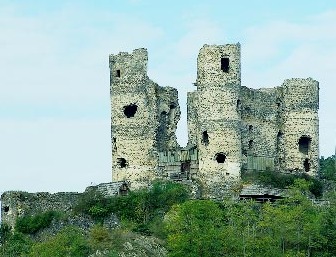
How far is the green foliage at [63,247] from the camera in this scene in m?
77.8

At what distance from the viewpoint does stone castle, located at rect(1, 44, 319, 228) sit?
91250 millimetres

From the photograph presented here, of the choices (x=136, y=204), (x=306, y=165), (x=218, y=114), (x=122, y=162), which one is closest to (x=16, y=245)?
(x=136, y=204)

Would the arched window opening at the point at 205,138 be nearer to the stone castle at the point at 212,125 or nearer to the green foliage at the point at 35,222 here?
the stone castle at the point at 212,125

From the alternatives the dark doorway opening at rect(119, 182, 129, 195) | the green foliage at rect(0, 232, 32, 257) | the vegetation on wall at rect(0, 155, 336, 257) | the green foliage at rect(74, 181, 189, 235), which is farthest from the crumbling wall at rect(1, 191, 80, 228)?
the dark doorway opening at rect(119, 182, 129, 195)

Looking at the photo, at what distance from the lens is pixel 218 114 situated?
3600 inches

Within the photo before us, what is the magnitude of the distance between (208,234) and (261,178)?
15.0m

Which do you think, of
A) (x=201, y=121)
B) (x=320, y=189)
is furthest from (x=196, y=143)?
(x=320, y=189)

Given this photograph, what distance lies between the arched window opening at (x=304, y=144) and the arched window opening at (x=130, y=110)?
11.7 m

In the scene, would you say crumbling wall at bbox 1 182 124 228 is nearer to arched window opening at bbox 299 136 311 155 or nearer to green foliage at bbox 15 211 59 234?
green foliage at bbox 15 211 59 234

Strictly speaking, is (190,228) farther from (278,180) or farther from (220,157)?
(278,180)

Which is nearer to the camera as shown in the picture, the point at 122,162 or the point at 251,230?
the point at 251,230

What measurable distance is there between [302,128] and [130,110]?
11.9m

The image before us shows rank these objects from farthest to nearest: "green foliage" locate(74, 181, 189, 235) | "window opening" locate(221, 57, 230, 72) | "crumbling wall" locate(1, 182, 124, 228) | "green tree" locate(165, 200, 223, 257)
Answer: "window opening" locate(221, 57, 230, 72) < "crumbling wall" locate(1, 182, 124, 228) < "green foliage" locate(74, 181, 189, 235) < "green tree" locate(165, 200, 223, 257)

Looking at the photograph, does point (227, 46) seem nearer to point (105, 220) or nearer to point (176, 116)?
point (176, 116)
